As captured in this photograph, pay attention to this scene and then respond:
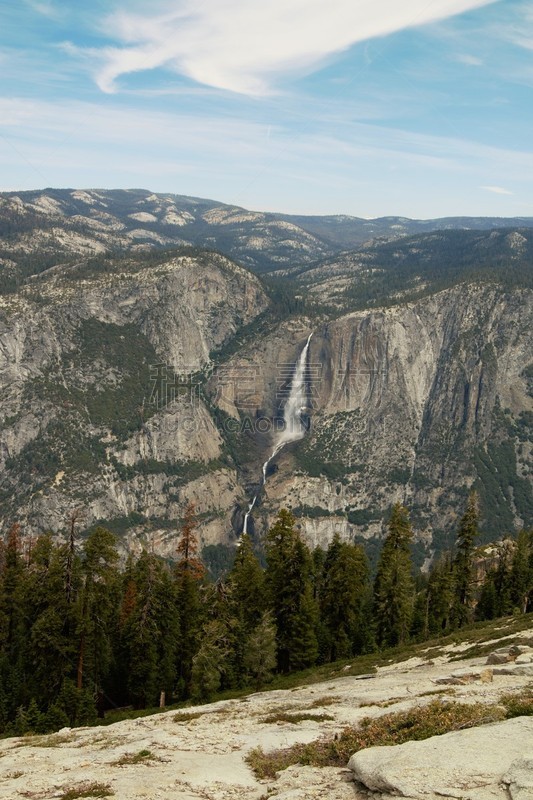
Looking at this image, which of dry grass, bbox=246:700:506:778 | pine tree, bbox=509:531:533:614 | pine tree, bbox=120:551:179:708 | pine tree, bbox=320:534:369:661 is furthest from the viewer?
pine tree, bbox=509:531:533:614

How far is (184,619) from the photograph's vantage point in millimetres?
59812

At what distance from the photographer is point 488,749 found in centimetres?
1719

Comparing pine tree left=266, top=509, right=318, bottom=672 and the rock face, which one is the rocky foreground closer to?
the rock face

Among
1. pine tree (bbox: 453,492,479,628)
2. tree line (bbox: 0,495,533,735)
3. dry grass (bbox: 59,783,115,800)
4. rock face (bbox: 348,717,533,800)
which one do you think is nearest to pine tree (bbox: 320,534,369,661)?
tree line (bbox: 0,495,533,735)

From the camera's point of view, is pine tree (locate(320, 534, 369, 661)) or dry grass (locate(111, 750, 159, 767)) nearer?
dry grass (locate(111, 750, 159, 767))

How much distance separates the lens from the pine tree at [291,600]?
194 ft

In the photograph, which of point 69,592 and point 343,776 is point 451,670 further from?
point 69,592

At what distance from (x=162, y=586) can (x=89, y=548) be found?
837cm

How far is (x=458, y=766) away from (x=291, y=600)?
44.8m

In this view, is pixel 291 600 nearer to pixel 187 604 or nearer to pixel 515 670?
pixel 187 604

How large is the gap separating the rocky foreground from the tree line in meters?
13.7

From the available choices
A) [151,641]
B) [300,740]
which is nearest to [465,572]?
[151,641]

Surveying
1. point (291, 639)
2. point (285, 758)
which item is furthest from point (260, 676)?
point (285, 758)

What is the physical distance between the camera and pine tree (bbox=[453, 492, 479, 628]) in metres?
74.4
